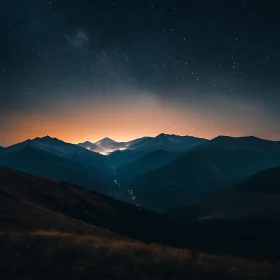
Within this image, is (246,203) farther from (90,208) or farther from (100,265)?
(100,265)

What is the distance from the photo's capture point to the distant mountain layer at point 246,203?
12131 centimetres

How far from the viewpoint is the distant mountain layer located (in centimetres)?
12131

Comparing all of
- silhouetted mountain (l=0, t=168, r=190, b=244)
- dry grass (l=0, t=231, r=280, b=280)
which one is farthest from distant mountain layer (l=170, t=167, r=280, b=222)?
dry grass (l=0, t=231, r=280, b=280)

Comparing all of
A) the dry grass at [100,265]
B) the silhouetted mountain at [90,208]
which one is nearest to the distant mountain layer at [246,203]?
the silhouetted mountain at [90,208]

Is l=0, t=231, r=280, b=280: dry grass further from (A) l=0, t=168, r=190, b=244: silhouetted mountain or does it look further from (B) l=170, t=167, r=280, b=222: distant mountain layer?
(B) l=170, t=167, r=280, b=222: distant mountain layer

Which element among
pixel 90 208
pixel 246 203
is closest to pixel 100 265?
pixel 90 208

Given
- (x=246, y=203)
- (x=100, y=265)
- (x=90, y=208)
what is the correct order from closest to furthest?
1. (x=100, y=265)
2. (x=90, y=208)
3. (x=246, y=203)

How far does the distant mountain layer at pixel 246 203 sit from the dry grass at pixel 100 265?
111m

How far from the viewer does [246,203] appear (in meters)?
142

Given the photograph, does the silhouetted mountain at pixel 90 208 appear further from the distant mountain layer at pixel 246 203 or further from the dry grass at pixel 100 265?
the distant mountain layer at pixel 246 203

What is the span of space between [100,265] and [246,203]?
144194 mm

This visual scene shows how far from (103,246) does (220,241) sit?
84.8m

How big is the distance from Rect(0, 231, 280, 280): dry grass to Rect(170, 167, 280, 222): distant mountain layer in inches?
4364

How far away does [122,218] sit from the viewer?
76.2 metres
